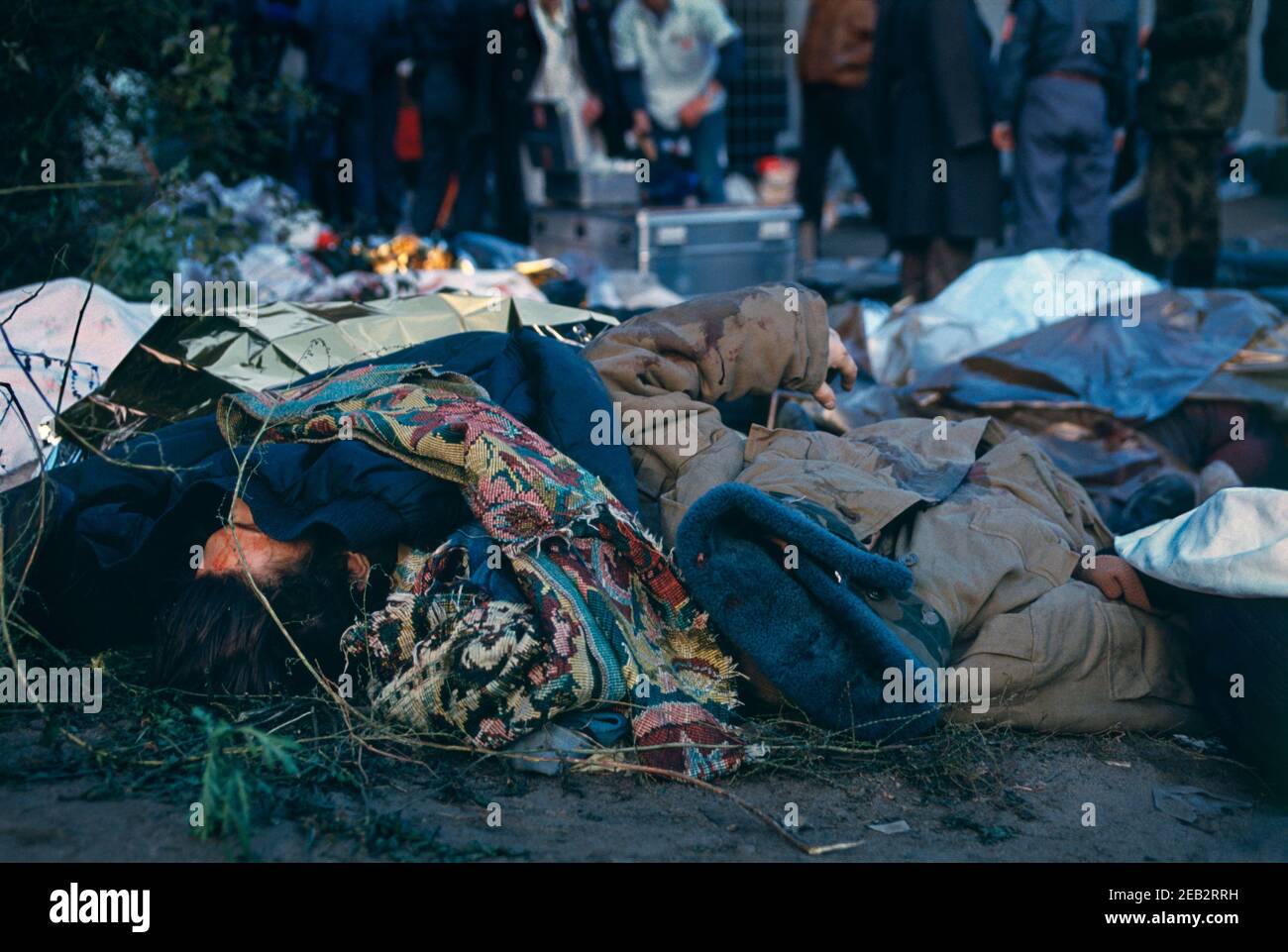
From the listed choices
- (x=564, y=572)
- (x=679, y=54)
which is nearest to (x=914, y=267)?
(x=679, y=54)

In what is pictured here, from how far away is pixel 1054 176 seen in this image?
7.20 metres

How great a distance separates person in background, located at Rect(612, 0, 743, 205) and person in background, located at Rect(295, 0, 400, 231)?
165 centimetres

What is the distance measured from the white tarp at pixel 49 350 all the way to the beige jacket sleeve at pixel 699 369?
56.9 inches

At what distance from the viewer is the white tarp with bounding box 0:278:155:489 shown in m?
3.57

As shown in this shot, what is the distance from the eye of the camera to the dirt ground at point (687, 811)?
234cm

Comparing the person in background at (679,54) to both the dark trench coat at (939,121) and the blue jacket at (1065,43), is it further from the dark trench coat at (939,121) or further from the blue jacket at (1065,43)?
the blue jacket at (1065,43)

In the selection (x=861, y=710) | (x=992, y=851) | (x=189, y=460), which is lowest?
(x=992, y=851)

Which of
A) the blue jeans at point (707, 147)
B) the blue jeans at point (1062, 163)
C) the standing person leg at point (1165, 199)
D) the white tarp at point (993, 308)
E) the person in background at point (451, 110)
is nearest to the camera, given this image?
the white tarp at point (993, 308)

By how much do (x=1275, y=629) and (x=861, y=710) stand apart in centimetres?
83

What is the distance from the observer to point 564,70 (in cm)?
888

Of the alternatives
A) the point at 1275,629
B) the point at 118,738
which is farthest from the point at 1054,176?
the point at 118,738

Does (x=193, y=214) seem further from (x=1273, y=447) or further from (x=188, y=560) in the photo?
(x=1273, y=447)

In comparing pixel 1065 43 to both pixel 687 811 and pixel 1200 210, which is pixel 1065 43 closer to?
pixel 1200 210

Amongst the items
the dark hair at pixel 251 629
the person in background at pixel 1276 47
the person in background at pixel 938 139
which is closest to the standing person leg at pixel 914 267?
the person in background at pixel 938 139
